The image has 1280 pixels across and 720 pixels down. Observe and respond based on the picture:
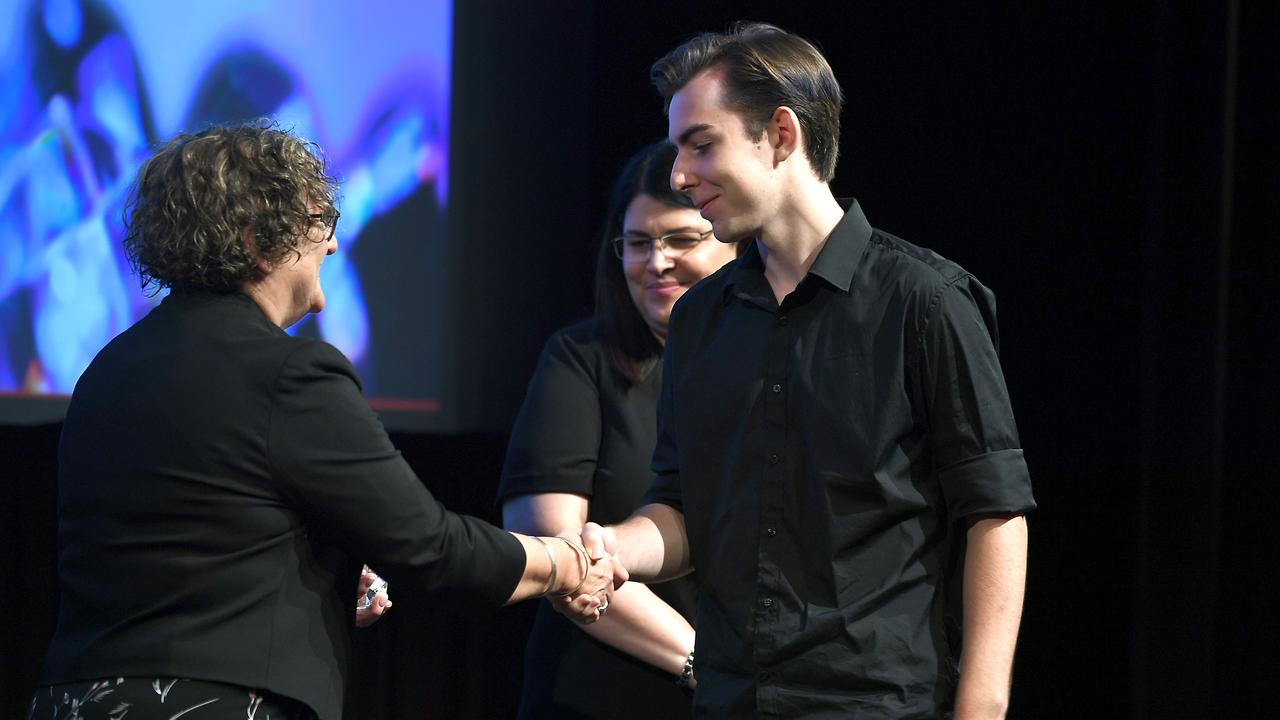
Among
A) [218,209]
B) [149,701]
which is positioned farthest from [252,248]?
[149,701]

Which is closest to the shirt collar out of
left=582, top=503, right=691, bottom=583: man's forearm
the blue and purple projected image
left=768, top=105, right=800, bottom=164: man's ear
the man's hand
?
left=768, top=105, right=800, bottom=164: man's ear

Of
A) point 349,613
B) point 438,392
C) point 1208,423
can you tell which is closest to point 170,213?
point 349,613

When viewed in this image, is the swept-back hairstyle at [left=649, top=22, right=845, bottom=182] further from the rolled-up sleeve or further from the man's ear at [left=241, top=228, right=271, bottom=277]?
the man's ear at [left=241, top=228, right=271, bottom=277]

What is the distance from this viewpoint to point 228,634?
146 cm

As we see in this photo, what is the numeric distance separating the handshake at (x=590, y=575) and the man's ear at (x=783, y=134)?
0.60m

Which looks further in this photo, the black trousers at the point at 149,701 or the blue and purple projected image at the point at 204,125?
the blue and purple projected image at the point at 204,125

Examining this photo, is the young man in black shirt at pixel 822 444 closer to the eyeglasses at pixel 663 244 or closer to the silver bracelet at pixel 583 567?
the silver bracelet at pixel 583 567

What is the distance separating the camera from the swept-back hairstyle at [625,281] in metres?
2.23

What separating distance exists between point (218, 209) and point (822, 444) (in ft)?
2.59

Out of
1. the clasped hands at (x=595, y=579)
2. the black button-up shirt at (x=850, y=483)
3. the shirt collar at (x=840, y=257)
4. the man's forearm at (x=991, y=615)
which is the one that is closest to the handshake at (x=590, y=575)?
the clasped hands at (x=595, y=579)

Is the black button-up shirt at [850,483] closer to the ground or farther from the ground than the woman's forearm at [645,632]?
farther from the ground

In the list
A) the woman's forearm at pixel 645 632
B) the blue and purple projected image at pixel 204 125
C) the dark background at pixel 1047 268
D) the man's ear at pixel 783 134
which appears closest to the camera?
the man's ear at pixel 783 134

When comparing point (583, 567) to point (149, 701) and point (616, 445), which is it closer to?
point (616, 445)

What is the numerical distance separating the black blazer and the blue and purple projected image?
5.70ft
